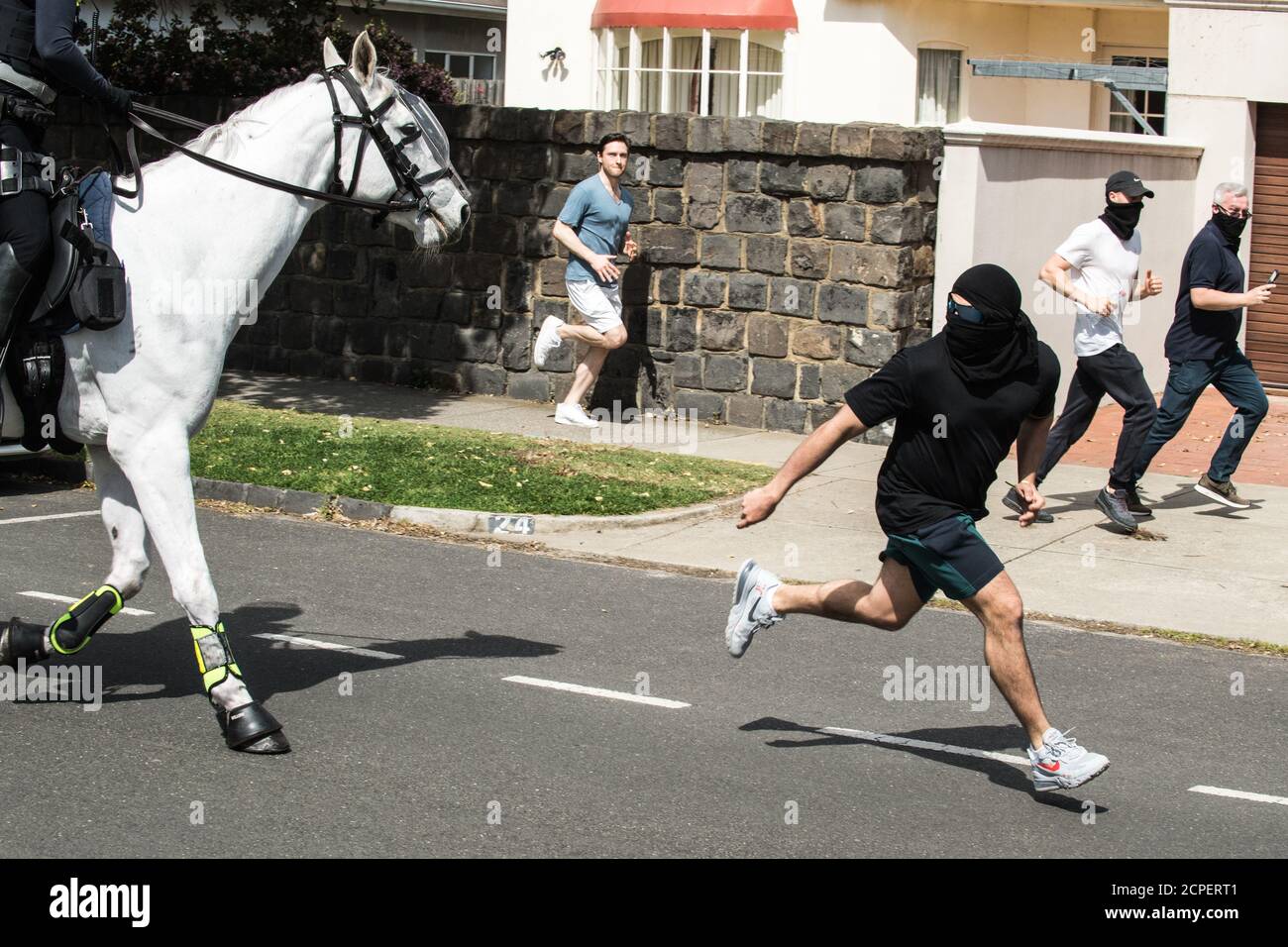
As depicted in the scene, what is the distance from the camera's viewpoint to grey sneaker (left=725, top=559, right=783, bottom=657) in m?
6.72

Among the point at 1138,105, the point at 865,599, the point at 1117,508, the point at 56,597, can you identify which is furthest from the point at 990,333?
the point at 1138,105

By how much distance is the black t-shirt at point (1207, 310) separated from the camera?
11.2m

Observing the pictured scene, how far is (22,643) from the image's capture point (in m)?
7.05

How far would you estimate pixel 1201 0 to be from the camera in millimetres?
17172

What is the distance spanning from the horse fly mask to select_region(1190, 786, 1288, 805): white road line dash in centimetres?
359

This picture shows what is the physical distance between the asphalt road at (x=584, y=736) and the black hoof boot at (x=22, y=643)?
0.24 meters

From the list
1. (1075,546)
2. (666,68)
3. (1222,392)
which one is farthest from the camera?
(666,68)

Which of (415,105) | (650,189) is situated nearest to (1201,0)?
(650,189)

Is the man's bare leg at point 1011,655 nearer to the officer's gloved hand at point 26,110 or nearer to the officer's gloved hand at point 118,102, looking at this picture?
the officer's gloved hand at point 118,102

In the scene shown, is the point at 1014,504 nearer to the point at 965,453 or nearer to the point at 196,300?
the point at 965,453

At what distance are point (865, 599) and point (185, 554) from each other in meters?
2.51
